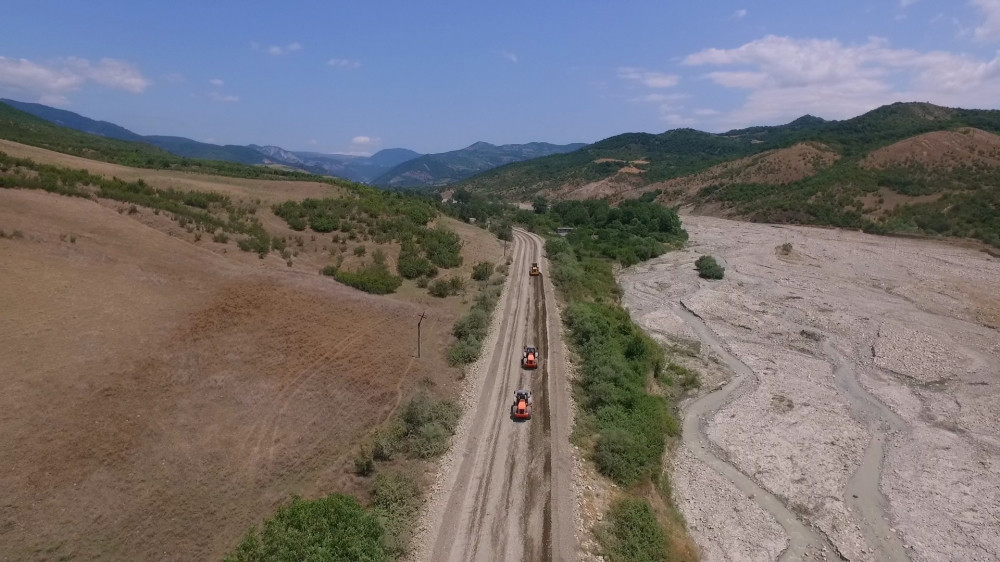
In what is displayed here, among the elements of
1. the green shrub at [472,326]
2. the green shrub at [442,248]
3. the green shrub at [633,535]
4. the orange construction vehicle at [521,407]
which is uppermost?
the green shrub at [442,248]

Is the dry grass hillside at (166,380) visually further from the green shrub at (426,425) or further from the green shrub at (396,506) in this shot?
the green shrub at (426,425)

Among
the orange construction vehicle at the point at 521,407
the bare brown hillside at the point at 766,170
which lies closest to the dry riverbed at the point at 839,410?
the orange construction vehicle at the point at 521,407

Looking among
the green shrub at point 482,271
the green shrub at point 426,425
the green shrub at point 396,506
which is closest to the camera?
the green shrub at point 396,506

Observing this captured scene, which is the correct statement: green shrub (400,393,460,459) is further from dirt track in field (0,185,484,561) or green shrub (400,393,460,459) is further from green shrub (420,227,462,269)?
green shrub (420,227,462,269)

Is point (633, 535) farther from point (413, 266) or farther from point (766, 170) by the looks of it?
point (766, 170)

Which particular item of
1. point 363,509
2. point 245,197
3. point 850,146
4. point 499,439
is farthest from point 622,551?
point 850,146

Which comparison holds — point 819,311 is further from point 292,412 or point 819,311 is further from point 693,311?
point 292,412

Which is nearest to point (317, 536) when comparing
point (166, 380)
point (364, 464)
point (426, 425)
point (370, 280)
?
point (364, 464)
